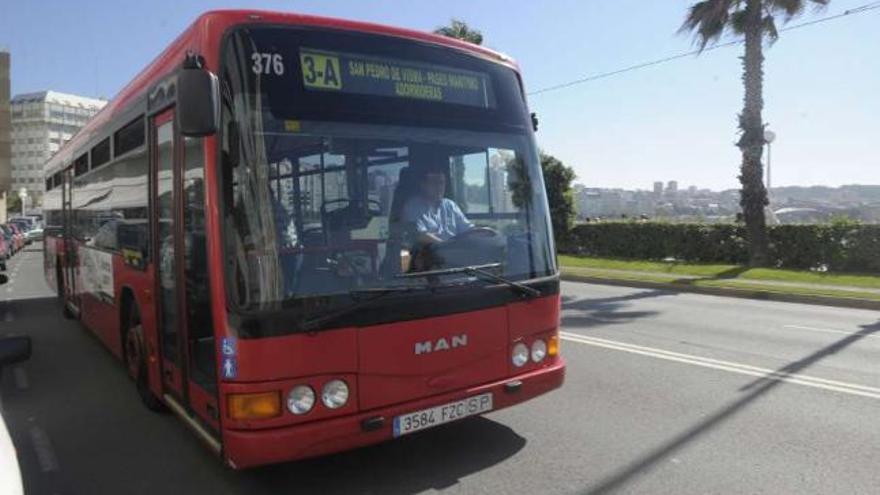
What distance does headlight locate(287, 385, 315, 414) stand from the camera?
156 inches

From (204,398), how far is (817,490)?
3753 millimetres

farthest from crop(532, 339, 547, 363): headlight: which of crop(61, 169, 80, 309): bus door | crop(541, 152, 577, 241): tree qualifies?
crop(541, 152, 577, 241): tree

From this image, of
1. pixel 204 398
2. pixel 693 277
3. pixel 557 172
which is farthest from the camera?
pixel 557 172

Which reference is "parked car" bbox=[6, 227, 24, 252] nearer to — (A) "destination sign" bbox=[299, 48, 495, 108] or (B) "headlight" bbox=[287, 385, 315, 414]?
(A) "destination sign" bbox=[299, 48, 495, 108]

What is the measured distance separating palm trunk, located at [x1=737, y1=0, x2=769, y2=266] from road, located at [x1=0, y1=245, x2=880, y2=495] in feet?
44.0

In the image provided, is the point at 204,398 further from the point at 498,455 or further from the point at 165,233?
the point at 498,455

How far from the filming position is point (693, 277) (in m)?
19.2

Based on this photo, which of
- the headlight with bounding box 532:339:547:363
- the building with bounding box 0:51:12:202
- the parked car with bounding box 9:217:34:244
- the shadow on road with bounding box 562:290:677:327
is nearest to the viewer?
the headlight with bounding box 532:339:547:363

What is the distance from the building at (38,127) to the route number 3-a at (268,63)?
120 m

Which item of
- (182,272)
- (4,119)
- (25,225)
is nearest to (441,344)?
(182,272)

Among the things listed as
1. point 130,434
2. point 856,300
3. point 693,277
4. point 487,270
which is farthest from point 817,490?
→ point 693,277

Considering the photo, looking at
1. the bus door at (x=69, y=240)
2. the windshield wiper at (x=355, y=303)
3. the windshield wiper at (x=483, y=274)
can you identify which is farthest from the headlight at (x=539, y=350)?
the bus door at (x=69, y=240)

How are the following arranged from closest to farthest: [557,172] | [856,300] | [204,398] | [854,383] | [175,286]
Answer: [204,398], [175,286], [854,383], [856,300], [557,172]

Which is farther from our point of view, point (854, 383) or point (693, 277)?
point (693, 277)
